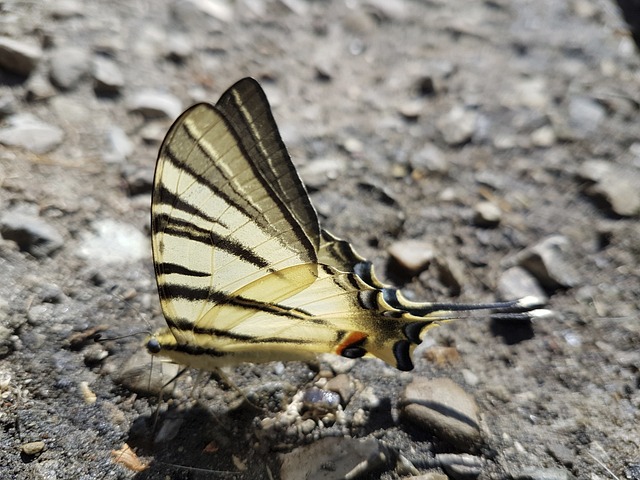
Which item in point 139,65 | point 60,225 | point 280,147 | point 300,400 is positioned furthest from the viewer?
point 139,65

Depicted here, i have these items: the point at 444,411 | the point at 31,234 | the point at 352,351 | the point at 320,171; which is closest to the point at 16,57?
the point at 31,234

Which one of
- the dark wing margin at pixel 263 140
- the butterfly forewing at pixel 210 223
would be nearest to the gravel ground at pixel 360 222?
the butterfly forewing at pixel 210 223

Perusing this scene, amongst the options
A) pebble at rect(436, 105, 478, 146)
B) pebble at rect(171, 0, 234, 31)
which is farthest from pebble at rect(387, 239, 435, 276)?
pebble at rect(171, 0, 234, 31)

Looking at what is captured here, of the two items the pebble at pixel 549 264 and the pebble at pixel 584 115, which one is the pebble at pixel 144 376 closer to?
the pebble at pixel 549 264

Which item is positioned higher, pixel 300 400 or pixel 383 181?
pixel 383 181

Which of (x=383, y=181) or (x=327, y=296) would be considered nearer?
(x=327, y=296)

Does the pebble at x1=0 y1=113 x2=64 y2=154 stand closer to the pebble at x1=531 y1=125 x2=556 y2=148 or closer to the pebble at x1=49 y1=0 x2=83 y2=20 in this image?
the pebble at x1=49 y1=0 x2=83 y2=20

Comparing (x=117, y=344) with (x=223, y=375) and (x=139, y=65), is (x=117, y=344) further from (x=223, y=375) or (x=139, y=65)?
(x=139, y=65)

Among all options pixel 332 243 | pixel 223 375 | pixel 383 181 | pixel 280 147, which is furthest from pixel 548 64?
pixel 223 375
